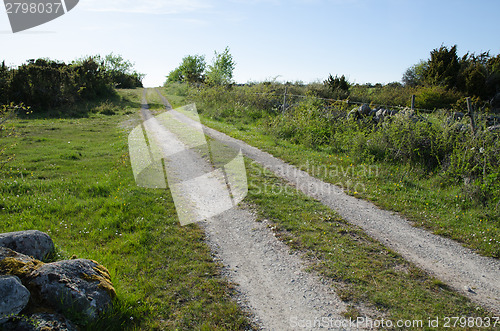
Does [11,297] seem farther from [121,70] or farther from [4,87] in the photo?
[121,70]

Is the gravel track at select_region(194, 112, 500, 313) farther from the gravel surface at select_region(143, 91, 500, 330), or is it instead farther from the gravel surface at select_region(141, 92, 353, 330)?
the gravel surface at select_region(141, 92, 353, 330)

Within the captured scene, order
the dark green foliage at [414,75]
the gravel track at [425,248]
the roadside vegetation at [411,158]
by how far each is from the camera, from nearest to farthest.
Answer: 1. the gravel track at [425,248]
2. the roadside vegetation at [411,158]
3. the dark green foliage at [414,75]

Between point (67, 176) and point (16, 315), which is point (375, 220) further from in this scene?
point (67, 176)

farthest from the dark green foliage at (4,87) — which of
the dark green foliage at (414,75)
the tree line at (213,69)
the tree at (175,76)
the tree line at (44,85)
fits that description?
the tree at (175,76)

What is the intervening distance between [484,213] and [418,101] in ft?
54.8

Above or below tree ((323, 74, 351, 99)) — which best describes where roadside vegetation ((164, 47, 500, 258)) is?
below

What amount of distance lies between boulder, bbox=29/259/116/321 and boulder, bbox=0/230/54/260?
78 cm

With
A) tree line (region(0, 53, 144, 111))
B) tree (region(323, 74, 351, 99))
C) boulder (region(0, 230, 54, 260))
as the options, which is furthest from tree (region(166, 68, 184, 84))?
boulder (region(0, 230, 54, 260))

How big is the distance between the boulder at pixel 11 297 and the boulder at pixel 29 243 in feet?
3.70

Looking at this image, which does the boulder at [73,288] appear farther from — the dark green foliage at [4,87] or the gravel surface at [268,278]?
the dark green foliage at [4,87]

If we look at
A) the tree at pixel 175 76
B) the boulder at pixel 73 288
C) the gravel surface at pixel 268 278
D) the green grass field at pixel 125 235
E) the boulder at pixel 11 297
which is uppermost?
the tree at pixel 175 76

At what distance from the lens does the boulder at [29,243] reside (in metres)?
3.72

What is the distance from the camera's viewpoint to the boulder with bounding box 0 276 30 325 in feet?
8.44

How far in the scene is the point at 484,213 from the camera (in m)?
6.32
